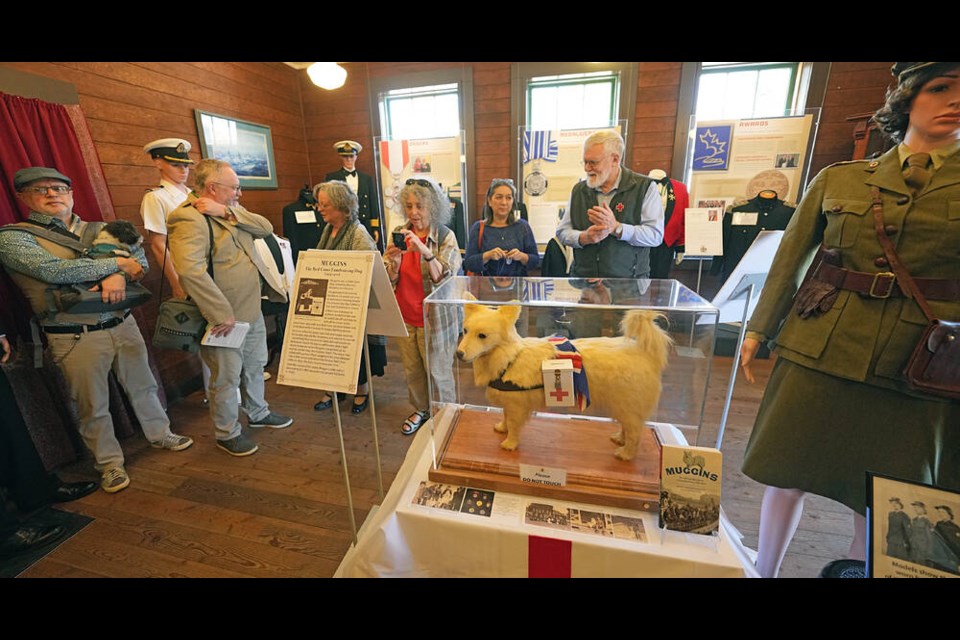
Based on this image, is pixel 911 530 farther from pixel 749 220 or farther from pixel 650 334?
pixel 749 220

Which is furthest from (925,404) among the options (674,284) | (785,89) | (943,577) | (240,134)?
(240,134)

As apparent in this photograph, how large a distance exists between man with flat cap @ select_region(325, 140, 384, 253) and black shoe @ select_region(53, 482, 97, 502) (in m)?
3.05

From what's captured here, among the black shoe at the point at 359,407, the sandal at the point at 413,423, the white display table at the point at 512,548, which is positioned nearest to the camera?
the white display table at the point at 512,548

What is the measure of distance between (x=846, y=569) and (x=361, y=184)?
446 cm

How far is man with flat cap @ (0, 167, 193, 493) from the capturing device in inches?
76.2

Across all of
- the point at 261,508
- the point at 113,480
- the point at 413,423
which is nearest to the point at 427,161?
the point at 413,423

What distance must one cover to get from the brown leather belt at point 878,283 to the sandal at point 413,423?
2.23 metres

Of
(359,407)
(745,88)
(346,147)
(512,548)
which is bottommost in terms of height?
(359,407)

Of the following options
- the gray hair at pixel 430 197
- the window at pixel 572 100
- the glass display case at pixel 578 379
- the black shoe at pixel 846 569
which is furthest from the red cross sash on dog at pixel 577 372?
the window at pixel 572 100

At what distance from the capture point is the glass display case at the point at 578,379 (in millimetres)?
1137

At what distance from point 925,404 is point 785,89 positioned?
412cm

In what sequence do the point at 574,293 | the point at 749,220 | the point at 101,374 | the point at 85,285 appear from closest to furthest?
the point at 574,293
the point at 85,285
the point at 101,374
the point at 749,220

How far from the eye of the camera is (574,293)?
1358mm

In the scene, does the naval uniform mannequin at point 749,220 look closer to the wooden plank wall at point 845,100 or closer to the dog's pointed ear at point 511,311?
the wooden plank wall at point 845,100
